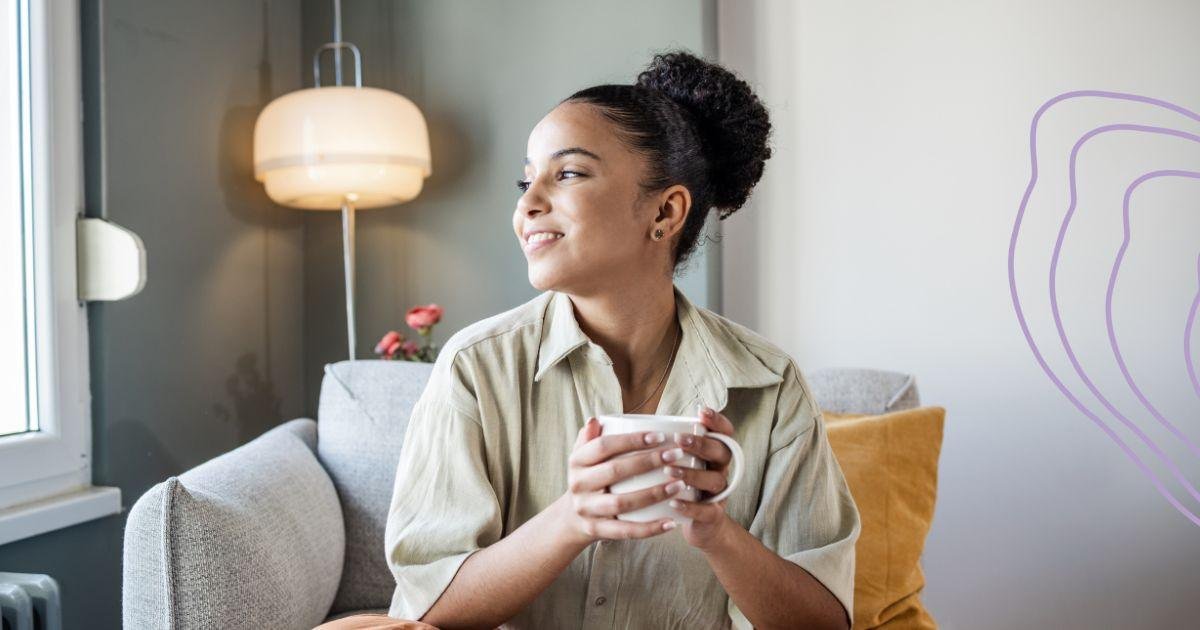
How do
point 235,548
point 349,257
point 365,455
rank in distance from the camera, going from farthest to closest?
point 349,257 → point 365,455 → point 235,548

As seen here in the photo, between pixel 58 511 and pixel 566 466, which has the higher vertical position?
pixel 566 466

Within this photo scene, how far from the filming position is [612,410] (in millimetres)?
1133

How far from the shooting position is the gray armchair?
111 cm

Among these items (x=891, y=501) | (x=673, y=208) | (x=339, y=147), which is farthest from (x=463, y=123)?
(x=891, y=501)

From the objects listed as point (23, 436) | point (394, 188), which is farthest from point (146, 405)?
point (394, 188)

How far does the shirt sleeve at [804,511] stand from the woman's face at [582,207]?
0.94 ft

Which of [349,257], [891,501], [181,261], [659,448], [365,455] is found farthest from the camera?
[349,257]

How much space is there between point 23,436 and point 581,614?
128 centimetres

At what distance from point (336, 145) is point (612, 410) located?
1.34m

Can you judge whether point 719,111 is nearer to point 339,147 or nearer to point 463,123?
point 339,147

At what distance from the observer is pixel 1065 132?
196cm

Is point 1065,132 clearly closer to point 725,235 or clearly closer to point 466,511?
point 725,235

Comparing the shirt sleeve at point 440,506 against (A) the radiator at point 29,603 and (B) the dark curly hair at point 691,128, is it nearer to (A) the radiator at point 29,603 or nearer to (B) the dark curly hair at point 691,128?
(B) the dark curly hair at point 691,128

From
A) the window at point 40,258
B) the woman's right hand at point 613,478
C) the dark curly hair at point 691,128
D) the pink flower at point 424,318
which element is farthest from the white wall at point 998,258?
the window at point 40,258
